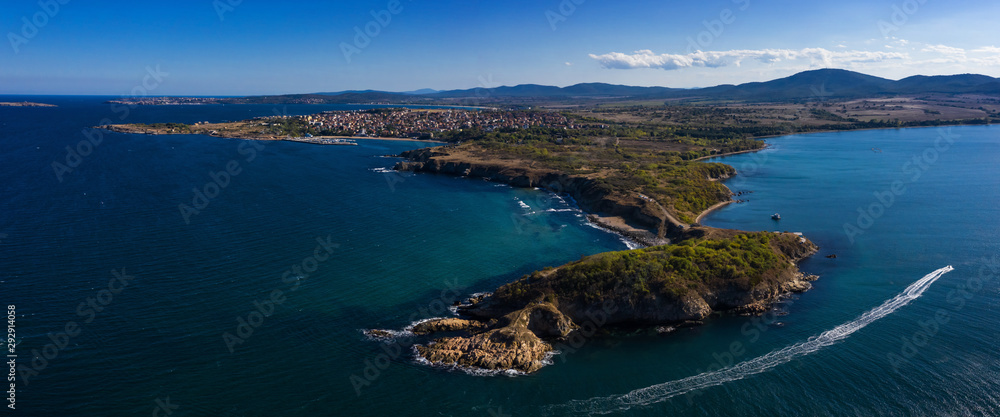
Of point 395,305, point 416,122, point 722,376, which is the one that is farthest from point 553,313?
point 416,122

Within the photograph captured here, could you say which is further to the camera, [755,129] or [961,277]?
[755,129]

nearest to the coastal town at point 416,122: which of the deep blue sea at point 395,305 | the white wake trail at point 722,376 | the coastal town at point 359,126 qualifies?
the coastal town at point 359,126

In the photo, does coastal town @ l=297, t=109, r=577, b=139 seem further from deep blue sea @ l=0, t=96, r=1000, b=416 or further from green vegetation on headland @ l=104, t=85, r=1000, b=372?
deep blue sea @ l=0, t=96, r=1000, b=416

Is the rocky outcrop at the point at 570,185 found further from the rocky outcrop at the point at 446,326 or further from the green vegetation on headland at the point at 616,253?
A: the rocky outcrop at the point at 446,326

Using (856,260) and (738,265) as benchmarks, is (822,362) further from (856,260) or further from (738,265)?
(856,260)

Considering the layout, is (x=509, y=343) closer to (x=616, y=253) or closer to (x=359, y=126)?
(x=616, y=253)

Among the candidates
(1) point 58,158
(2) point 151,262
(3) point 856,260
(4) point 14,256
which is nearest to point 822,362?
(3) point 856,260
